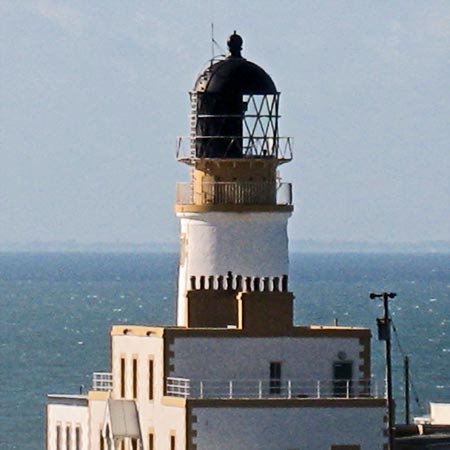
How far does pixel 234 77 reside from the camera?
5734cm

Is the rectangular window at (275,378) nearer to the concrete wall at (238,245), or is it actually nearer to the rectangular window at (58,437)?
the concrete wall at (238,245)

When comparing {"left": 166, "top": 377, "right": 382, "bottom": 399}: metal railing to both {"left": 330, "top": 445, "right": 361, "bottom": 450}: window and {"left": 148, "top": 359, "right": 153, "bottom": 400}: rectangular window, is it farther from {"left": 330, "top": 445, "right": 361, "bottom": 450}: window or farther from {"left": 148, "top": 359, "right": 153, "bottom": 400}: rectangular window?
{"left": 330, "top": 445, "right": 361, "bottom": 450}: window

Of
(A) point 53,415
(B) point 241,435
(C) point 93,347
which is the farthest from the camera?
(C) point 93,347

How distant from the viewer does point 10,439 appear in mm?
99750

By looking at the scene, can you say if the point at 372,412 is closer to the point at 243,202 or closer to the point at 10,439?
the point at 243,202

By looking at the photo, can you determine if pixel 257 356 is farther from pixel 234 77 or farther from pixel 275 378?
pixel 234 77

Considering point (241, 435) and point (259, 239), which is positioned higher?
point (259, 239)

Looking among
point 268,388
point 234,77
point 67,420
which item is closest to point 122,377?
point 268,388

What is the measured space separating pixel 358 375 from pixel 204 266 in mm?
3567

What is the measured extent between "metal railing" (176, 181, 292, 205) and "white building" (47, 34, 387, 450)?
2 centimetres

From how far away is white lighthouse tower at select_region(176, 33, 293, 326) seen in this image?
188 ft

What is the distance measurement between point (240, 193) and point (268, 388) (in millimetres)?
3816

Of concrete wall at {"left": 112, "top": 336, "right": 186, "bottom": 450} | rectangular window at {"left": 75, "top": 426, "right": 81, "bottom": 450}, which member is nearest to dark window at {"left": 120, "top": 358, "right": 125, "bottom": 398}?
concrete wall at {"left": 112, "top": 336, "right": 186, "bottom": 450}

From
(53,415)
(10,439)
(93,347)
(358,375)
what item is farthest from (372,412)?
(93,347)
